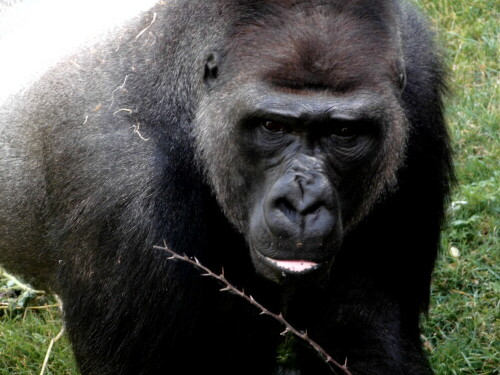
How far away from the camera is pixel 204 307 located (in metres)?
4.84

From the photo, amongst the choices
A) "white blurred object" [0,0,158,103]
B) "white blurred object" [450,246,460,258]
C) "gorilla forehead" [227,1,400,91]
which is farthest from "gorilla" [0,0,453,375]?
"white blurred object" [450,246,460,258]

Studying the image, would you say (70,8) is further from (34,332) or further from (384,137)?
(384,137)

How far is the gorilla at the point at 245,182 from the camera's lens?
4.39 m

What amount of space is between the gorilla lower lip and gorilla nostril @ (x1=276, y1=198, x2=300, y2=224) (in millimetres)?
227

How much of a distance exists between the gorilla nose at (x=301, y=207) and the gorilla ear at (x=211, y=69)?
76 centimetres

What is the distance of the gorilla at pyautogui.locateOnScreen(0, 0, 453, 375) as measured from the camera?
4391 mm

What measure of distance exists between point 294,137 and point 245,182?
0.39 metres

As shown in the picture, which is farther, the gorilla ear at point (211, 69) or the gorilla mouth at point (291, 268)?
the gorilla ear at point (211, 69)

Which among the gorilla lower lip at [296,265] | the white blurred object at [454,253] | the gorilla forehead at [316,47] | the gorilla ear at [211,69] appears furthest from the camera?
the white blurred object at [454,253]

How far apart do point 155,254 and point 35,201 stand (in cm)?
142

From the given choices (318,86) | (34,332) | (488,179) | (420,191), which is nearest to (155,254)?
(318,86)

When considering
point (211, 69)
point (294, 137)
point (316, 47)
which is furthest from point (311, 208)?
point (211, 69)

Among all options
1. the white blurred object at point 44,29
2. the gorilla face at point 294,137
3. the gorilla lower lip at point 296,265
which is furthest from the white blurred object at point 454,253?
the white blurred object at point 44,29

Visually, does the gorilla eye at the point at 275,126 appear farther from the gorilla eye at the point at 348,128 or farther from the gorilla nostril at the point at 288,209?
the gorilla nostril at the point at 288,209
